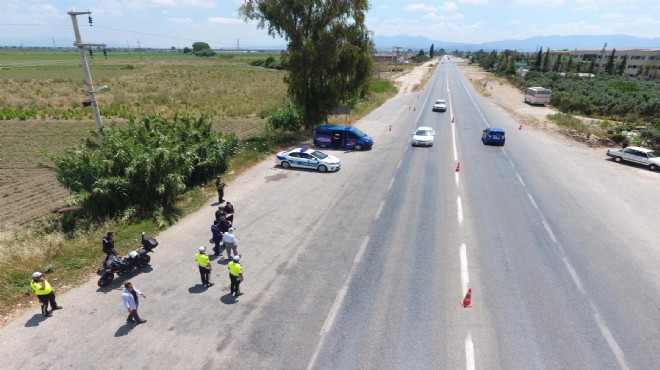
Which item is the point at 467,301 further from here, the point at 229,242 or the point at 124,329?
the point at 124,329

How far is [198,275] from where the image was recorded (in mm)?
12383

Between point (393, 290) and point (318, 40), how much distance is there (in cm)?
2298

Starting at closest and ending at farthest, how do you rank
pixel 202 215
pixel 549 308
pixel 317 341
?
pixel 317 341 → pixel 549 308 → pixel 202 215

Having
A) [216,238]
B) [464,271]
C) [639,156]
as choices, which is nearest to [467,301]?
[464,271]

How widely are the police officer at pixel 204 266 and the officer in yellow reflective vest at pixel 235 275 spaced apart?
0.88 meters

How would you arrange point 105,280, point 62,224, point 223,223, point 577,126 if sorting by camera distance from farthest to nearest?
point 577,126 → point 62,224 → point 223,223 → point 105,280

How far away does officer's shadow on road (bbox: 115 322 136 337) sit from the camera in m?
9.69

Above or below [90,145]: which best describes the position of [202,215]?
below

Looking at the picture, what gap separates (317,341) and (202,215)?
9.97m

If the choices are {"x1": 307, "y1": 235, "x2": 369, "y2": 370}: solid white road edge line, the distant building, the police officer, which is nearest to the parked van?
{"x1": 307, "y1": 235, "x2": 369, "y2": 370}: solid white road edge line

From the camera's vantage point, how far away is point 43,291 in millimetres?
10023

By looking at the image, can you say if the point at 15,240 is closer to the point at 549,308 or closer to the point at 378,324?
the point at 378,324

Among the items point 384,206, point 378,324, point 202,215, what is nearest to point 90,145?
point 202,215

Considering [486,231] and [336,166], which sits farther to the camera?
[336,166]
